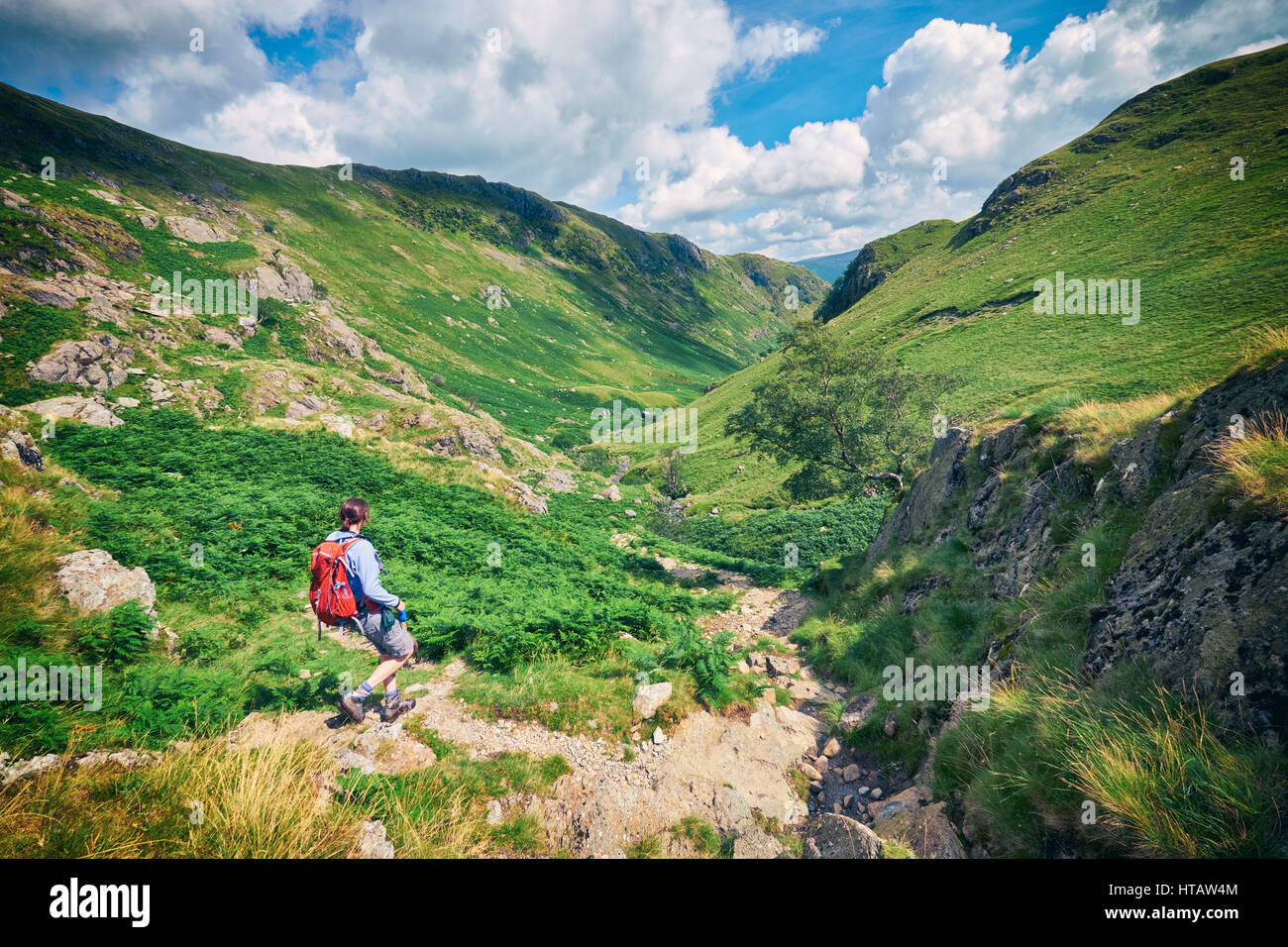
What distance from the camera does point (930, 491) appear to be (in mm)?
15344

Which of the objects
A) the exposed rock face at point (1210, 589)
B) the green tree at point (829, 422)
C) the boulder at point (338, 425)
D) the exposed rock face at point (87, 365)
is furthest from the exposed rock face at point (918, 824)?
the exposed rock face at point (87, 365)

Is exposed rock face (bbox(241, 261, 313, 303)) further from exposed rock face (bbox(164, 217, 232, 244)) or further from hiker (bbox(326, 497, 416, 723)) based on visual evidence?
hiker (bbox(326, 497, 416, 723))

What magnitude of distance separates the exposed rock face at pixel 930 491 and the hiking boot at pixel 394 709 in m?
15.0

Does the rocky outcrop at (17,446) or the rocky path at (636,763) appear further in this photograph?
the rocky outcrop at (17,446)

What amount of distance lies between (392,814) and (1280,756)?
7.75 metres

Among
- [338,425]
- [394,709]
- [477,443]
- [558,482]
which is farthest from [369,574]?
[558,482]

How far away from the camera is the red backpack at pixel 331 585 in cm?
642

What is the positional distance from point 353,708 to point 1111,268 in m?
76.3

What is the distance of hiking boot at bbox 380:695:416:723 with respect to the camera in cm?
695

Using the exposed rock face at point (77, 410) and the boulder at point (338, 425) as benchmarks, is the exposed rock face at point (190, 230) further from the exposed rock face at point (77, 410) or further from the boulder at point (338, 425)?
the exposed rock face at point (77, 410)

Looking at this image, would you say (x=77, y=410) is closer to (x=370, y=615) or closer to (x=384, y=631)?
(x=370, y=615)
